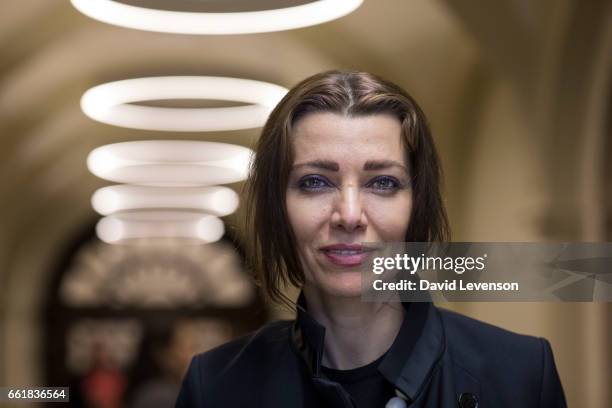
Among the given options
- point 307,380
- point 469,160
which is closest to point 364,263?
point 307,380

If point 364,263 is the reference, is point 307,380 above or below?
below

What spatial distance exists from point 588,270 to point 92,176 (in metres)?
1.85

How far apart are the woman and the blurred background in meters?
0.14

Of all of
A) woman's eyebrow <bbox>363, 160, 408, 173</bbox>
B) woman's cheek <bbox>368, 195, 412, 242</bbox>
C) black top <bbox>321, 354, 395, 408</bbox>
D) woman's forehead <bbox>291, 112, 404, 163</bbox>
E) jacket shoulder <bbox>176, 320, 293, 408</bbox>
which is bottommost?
black top <bbox>321, 354, 395, 408</bbox>

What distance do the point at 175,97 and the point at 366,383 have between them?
186cm

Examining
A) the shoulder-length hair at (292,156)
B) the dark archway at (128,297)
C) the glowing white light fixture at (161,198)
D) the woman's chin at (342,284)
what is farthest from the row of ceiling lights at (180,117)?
the dark archway at (128,297)

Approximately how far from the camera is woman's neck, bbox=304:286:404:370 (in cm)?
140

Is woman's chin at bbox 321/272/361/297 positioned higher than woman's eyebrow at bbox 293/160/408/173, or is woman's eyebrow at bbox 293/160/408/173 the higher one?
woman's eyebrow at bbox 293/160/408/173

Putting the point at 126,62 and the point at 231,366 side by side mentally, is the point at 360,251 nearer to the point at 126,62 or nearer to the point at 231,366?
the point at 231,366

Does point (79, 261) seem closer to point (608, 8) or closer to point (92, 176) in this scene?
point (92, 176)

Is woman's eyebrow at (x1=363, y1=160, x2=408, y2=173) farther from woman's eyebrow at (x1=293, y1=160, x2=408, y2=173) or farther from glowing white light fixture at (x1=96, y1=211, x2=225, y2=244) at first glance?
glowing white light fixture at (x1=96, y1=211, x2=225, y2=244)

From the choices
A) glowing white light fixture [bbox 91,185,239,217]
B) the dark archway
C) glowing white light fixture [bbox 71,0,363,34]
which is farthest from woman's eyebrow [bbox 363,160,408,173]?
the dark archway

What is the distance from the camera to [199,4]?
2150 mm

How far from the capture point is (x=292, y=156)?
1.39 metres
